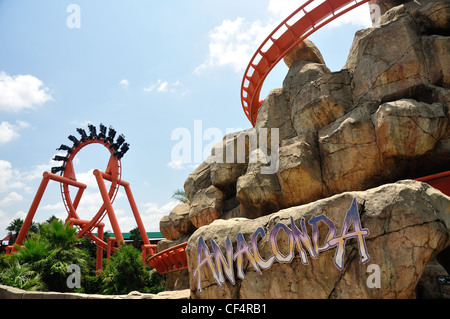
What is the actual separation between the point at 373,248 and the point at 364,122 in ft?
19.9

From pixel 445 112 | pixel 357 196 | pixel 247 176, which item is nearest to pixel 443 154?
pixel 445 112

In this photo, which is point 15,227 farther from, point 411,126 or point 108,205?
point 411,126

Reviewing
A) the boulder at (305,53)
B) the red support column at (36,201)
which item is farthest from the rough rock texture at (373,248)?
the red support column at (36,201)

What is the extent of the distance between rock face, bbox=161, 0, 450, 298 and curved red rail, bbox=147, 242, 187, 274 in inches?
101

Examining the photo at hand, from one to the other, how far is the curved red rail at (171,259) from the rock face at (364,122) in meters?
2.57

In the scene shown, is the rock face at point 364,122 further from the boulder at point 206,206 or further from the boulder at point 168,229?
the boulder at point 168,229

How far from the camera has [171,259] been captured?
15617 millimetres

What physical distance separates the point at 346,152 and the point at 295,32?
6.51 metres

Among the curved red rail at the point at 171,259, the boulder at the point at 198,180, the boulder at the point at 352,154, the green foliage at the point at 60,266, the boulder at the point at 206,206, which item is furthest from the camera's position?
the boulder at the point at 198,180

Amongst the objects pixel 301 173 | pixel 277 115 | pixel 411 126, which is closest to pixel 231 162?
pixel 277 115

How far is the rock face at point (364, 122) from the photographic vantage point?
35.2 ft

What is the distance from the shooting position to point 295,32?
15.5 meters
